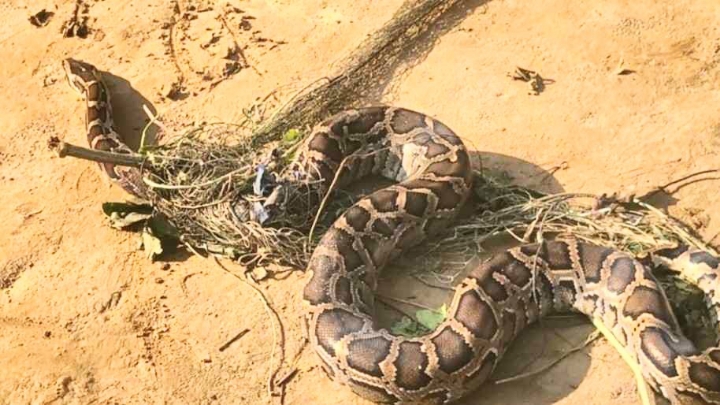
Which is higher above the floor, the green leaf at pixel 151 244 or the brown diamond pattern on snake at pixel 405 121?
the green leaf at pixel 151 244

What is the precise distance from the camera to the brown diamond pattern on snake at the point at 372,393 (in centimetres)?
771

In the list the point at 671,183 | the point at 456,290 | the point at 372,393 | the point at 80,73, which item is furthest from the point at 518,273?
the point at 80,73

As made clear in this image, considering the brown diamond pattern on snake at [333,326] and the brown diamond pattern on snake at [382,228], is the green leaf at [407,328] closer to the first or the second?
the brown diamond pattern on snake at [333,326]

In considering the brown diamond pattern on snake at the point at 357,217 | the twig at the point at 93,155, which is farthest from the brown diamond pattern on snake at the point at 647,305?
the twig at the point at 93,155

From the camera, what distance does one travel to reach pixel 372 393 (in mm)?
7758

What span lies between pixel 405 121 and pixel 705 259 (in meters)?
3.30

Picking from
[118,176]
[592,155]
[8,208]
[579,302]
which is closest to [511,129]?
[592,155]

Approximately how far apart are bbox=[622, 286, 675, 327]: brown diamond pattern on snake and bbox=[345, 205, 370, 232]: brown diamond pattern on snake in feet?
7.93

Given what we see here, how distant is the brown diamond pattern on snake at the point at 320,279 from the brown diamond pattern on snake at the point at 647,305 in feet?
8.15

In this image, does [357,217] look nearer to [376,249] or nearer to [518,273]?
[376,249]

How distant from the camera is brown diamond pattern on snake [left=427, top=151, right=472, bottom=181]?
9.29 m

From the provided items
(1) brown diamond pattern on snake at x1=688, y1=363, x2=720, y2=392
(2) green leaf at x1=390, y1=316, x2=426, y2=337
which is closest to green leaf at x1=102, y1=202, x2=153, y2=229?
(2) green leaf at x1=390, y1=316, x2=426, y2=337

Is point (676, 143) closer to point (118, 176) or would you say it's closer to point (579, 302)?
point (579, 302)

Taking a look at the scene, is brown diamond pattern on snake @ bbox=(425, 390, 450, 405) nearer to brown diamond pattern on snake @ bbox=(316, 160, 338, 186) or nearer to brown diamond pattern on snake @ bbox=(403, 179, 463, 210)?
brown diamond pattern on snake @ bbox=(403, 179, 463, 210)
